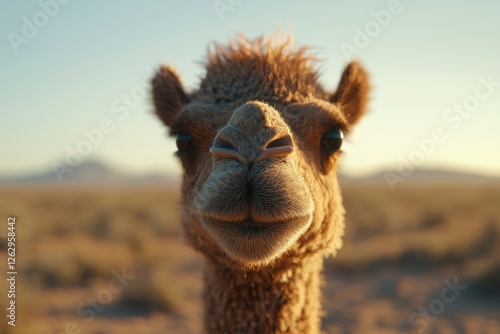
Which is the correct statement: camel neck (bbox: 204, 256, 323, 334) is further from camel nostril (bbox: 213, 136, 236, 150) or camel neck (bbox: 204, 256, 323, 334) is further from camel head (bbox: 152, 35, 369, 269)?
camel nostril (bbox: 213, 136, 236, 150)

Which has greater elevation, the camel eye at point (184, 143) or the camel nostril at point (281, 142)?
the camel eye at point (184, 143)

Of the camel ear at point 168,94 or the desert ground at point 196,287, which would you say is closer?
the camel ear at point 168,94

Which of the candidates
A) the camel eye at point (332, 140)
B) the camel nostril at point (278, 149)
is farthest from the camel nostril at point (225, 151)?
the camel eye at point (332, 140)

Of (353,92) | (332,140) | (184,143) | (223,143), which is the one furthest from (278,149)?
(353,92)

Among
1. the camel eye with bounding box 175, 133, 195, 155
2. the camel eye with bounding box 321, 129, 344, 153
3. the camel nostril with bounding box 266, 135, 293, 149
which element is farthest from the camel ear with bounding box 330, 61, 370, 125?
the camel nostril with bounding box 266, 135, 293, 149

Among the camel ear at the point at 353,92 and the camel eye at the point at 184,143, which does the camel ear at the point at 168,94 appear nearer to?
the camel eye at the point at 184,143

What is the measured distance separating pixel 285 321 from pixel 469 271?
47.7 ft

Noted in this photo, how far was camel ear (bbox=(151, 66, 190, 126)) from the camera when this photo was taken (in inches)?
167

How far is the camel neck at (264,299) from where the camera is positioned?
3.41 metres

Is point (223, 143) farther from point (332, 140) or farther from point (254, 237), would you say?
point (332, 140)

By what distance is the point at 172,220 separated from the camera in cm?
3080

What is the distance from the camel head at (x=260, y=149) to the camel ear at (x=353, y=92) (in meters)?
0.01

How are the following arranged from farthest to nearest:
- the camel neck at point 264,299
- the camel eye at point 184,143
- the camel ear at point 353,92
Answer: the camel ear at point 353,92 < the camel eye at point 184,143 < the camel neck at point 264,299

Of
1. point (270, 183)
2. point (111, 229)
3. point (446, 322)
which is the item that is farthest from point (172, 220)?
point (270, 183)
